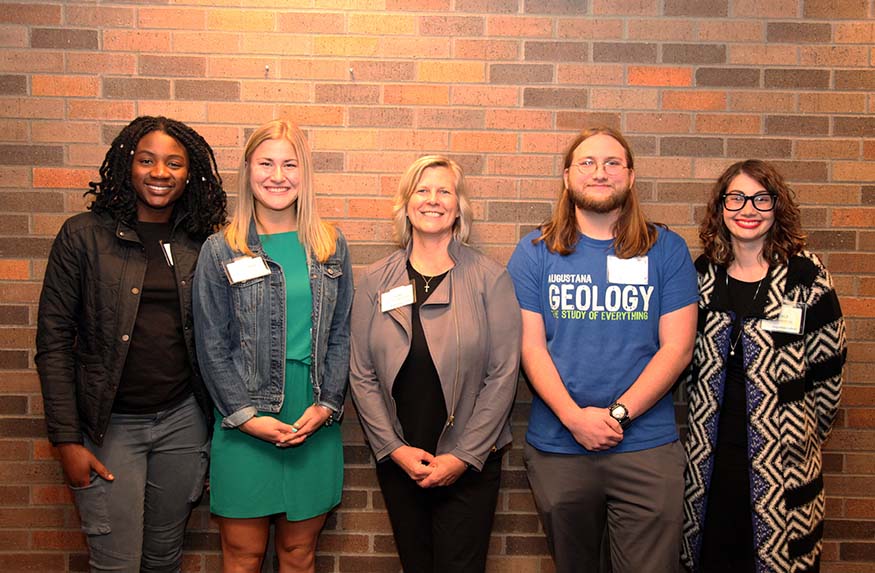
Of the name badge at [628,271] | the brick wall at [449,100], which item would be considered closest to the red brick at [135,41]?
→ the brick wall at [449,100]

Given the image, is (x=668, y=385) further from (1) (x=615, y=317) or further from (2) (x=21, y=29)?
(2) (x=21, y=29)

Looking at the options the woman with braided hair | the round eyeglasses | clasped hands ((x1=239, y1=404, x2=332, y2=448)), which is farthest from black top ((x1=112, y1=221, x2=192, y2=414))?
the round eyeglasses

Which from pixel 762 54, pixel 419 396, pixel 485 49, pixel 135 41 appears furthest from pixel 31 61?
pixel 762 54

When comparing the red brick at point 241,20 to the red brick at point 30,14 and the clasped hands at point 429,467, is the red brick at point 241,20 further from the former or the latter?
the clasped hands at point 429,467

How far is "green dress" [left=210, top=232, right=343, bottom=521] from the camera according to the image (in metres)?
2.51

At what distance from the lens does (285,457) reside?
2537 millimetres

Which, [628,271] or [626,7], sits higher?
[626,7]

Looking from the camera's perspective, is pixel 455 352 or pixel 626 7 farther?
pixel 626 7

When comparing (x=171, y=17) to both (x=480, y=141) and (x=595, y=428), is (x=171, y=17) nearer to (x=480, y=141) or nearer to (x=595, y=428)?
(x=480, y=141)

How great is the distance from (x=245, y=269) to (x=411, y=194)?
68cm

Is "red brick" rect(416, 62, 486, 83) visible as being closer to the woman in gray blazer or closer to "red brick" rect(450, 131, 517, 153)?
"red brick" rect(450, 131, 517, 153)

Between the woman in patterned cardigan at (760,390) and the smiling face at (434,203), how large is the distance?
1056mm

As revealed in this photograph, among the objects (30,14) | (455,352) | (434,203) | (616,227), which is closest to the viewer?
(455,352)

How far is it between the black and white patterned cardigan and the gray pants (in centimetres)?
13
